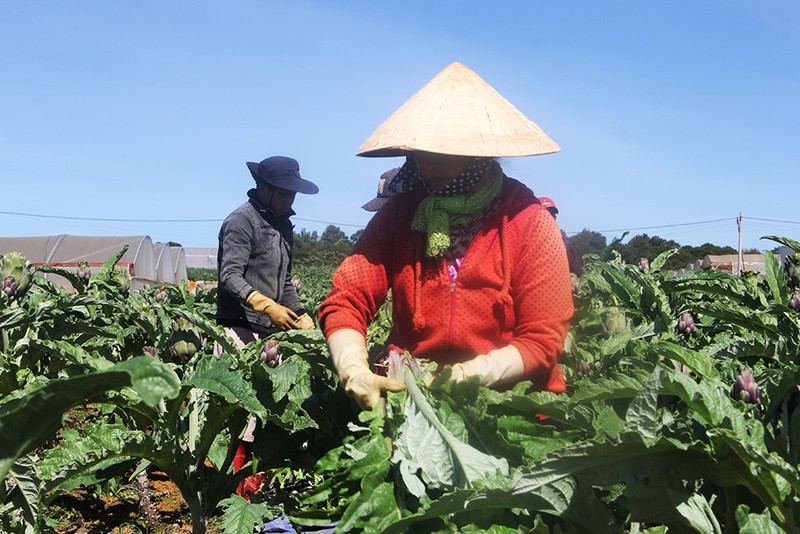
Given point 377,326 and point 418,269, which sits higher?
point 418,269

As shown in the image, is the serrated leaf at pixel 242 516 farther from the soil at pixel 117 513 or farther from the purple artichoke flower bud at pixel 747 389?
the purple artichoke flower bud at pixel 747 389

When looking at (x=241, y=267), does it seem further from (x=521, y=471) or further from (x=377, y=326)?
(x=521, y=471)

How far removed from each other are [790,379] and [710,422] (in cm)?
29

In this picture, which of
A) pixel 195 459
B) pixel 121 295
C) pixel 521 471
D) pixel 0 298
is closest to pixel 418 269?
pixel 521 471

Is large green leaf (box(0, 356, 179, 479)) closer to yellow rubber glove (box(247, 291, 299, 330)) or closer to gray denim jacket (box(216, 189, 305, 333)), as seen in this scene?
yellow rubber glove (box(247, 291, 299, 330))

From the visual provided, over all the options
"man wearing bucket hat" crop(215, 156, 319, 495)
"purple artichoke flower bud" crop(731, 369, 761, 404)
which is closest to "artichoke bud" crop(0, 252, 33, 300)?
"man wearing bucket hat" crop(215, 156, 319, 495)

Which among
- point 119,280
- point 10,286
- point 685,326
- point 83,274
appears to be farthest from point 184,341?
point 83,274

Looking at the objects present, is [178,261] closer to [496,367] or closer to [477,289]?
[477,289]

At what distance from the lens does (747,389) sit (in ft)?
5.64

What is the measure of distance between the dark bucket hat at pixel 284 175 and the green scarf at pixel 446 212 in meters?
2.30

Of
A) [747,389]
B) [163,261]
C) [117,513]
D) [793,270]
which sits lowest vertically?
[117,513]

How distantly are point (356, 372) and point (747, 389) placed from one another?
73 centimetres

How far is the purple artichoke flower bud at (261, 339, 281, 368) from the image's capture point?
2.55 m

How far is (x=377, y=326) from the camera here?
5.99 m
